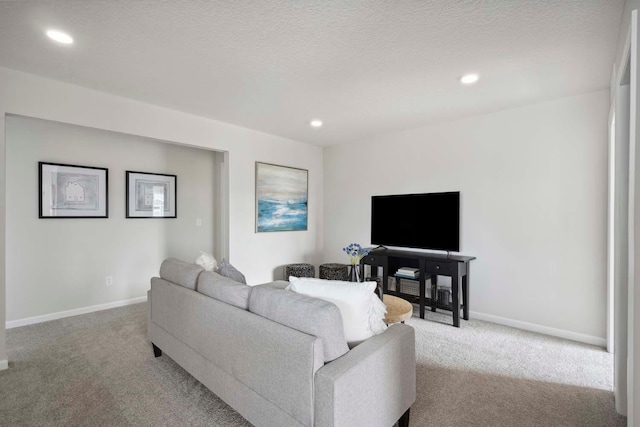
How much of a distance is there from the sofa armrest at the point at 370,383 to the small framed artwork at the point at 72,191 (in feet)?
12.5

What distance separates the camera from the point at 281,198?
15.6 ft

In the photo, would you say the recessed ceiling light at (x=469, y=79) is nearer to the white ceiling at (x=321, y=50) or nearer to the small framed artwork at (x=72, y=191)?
the white ceiling at (x=321, y=50)

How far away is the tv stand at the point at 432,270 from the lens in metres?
3.36

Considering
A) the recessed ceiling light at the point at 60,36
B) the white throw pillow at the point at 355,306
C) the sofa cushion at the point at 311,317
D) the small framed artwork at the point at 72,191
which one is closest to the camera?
the sofa cushion at the point at 311,317

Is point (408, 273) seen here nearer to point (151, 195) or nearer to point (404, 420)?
point (404, 420)

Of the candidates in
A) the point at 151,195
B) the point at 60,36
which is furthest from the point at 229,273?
the point at 151,195

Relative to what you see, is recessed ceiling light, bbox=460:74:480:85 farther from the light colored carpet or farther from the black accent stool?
the black accent stool

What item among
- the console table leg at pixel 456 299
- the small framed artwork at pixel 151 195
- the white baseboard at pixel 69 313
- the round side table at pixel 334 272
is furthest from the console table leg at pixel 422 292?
the white baseboard at pixel 69 313

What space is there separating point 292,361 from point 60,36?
8.33 feet

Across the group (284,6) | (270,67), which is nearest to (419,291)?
(270,67)

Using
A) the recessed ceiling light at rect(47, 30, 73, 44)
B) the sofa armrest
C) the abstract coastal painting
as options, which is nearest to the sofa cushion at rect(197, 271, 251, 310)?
the sofa armrest

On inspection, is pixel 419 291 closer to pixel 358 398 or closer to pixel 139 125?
pixel 358 398

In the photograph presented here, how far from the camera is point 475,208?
369cm

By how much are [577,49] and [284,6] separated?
6.87 feet
